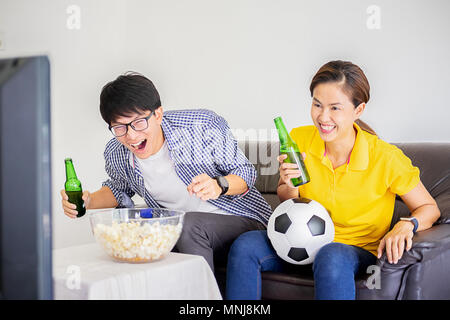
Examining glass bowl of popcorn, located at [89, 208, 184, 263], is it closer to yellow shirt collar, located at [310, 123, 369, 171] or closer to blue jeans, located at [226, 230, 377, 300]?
blue jeans, located at [226, 230, 377, 300]

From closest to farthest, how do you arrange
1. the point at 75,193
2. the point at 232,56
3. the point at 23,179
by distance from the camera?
the point at 23,179
the point at 75,193
the point at 232,56

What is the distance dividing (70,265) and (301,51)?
6.76ft

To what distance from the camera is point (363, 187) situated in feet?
5.73

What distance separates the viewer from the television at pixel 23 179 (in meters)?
0.78

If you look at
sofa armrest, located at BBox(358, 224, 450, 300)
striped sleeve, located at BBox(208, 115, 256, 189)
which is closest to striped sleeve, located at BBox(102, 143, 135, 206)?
striped sleeve, located at BBox(208, 115, 256, 189)

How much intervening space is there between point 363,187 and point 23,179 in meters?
1.24

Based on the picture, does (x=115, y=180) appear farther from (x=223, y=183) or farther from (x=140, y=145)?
(x=223, y=183)

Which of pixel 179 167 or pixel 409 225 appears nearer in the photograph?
pixel 409 225

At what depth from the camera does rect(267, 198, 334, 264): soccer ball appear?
5.33 feet

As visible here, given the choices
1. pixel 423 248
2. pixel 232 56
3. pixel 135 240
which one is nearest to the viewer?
pixel 135 240

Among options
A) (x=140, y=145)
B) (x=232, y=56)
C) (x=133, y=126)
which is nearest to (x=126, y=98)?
(x=133, y=126)

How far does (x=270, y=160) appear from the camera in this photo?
2588 millimetres
